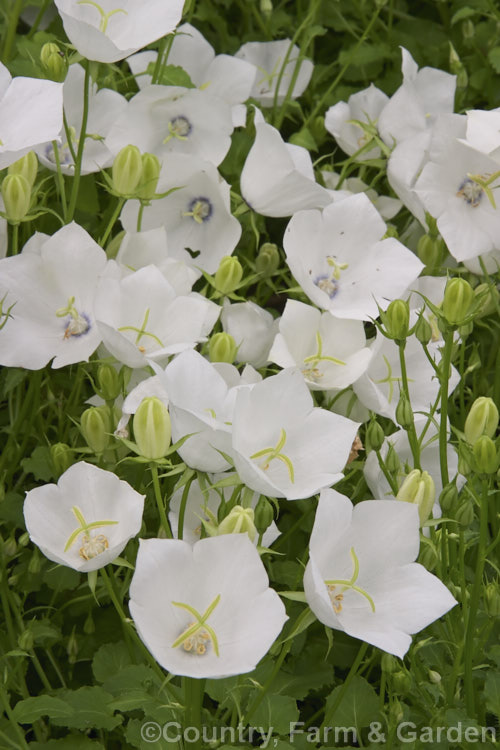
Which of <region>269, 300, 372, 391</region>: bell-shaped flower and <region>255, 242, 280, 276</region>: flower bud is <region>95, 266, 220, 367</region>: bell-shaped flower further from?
<region>255, 242, 280, 276</region>: flower bud

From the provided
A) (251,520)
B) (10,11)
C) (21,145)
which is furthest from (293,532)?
(10,11)

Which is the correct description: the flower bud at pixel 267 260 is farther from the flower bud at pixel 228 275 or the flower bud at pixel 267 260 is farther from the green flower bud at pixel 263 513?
the green flower bud at pixel 263 513

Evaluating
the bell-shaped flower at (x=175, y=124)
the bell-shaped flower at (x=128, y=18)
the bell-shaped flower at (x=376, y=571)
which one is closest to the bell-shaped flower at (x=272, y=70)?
the bell-shaped flower at (x=175, y=124)

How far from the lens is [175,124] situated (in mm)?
1558

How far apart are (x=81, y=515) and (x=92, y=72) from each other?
1.97 ft

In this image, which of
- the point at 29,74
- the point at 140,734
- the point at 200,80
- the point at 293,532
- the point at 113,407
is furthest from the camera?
the point at 200,80

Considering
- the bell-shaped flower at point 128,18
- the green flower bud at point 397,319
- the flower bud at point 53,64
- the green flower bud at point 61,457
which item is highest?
the bell-shaped flower at point 128,18

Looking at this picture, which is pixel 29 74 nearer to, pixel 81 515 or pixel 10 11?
pixel 10 11

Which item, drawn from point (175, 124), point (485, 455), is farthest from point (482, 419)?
point (175, 124)

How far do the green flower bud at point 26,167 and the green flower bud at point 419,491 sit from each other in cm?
62

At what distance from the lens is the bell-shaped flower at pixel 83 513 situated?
3.32 feet

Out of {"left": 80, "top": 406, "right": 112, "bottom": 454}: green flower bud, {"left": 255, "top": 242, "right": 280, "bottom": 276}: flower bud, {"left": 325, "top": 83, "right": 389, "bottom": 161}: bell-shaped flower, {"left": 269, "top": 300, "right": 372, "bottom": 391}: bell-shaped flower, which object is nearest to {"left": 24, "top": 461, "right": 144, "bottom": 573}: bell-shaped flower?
{"left": 80, "top": 406, "right": 112, "bottom": 454}: green flower bud

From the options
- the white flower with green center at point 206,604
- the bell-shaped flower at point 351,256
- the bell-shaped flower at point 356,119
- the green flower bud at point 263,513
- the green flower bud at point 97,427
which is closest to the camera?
the white flower with green center at point 206,604

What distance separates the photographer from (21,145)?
1200 millimetres
